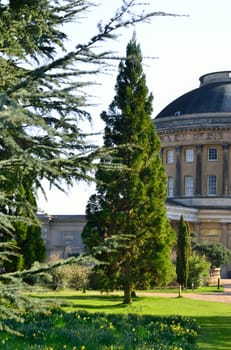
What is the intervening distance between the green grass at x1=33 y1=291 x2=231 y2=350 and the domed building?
3465cm

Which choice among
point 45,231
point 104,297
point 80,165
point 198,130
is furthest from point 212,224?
point 80,165

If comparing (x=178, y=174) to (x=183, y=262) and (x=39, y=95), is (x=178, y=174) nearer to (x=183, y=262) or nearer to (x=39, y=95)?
(x=183, y=262)

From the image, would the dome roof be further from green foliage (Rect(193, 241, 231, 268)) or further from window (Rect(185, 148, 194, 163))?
green foliage (Rect(193, 241, 231, 268))

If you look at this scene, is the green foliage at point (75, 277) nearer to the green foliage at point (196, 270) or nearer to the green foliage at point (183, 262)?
the green foliage at point (183, 262)

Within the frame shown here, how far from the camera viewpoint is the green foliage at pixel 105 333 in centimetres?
1145

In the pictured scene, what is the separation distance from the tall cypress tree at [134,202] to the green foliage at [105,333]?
889 centimetres

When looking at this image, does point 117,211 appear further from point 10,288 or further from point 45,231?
point 45,231

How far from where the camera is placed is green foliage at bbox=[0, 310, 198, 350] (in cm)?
1145

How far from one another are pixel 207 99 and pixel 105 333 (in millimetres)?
58359

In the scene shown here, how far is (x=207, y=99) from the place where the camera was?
68.6 m

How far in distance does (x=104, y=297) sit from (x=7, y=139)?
24.9 meters

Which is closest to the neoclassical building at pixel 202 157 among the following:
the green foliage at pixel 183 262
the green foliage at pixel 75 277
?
the green foliage at pixel 183 262

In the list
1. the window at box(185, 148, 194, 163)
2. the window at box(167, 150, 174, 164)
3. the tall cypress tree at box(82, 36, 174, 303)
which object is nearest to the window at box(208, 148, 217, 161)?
the window at box(185, 148, 194, 163)

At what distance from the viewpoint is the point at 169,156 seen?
69.1 m
